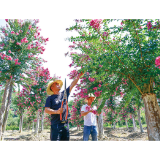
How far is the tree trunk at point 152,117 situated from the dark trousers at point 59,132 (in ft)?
4.76

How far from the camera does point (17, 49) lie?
6727 millimetres

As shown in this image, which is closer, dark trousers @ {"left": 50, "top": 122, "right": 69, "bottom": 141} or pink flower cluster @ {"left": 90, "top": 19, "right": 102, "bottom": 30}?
dark trousers @ {"left": 50, "top": 122, "right": 69, "bottom": 141}

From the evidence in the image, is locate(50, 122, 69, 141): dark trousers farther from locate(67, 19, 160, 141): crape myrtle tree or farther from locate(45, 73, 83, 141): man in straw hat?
locate(67, 19, 160, 141): crape myrtle tree

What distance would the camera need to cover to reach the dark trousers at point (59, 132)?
2.02 meters

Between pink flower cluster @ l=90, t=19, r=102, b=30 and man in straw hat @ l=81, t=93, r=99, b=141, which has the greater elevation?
pink flower cluster @ l=90, t=19, r=102, b=30

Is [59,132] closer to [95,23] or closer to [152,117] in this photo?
[152,117]

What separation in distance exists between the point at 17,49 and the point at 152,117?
280 inches

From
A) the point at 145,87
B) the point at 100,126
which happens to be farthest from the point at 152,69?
the point at 100,126

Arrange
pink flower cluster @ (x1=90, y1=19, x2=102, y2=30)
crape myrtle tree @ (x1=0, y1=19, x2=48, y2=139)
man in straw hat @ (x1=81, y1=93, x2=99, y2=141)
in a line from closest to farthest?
pink flower cluster @ (x1=90, y1=19, x2=102, y2=30), man in straw hat @ (x1=81, y1=93, x2=99, y2=141), crape myrtle tree @ (x1=0, y1=19, x2=48, y2=139)

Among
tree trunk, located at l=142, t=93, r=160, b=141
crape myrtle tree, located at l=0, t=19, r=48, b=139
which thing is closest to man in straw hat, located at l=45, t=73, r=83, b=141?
tree trunk, located at l=142, t=93, r=160, b=141

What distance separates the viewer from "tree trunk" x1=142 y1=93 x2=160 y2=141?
6.49 ft

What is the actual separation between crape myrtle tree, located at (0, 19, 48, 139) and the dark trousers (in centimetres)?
490

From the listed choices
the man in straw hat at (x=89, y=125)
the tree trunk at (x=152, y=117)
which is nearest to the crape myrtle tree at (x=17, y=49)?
the man in straw hat at (x=89, y=125)

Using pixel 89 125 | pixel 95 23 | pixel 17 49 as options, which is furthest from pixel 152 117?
pixel 17 49
